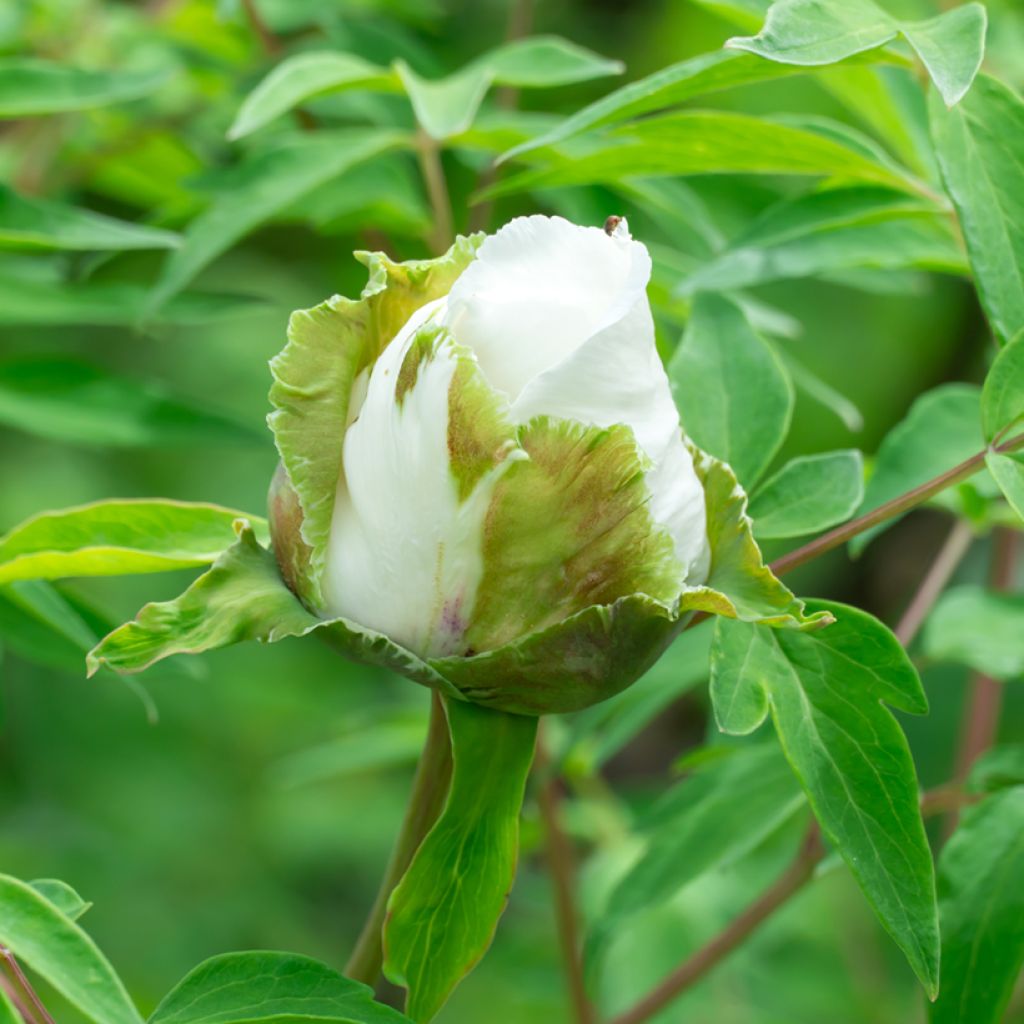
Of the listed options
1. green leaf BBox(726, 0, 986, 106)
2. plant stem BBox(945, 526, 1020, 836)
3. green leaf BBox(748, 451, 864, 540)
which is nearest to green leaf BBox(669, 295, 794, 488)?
green leaf BBox(748, 451, 864, 540)

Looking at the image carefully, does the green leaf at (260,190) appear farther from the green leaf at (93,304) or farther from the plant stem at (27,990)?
the plant stem at (27,990)

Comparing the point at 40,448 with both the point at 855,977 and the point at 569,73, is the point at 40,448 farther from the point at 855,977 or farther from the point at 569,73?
the point at 569,73

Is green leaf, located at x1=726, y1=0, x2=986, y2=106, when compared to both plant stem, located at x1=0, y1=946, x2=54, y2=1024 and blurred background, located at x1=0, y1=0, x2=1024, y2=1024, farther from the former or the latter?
plant stem, located at x1=0, y1=946, x2=54, y2=1024

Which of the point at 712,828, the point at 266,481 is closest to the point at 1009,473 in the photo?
the point at 712,828

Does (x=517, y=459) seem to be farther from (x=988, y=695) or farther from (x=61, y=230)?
(x=988, y=695)

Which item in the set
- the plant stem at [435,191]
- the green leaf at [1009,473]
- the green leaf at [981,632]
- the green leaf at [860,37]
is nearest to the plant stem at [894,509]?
the green leaf at [1009,473]

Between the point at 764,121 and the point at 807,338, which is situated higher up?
the point at 764,121

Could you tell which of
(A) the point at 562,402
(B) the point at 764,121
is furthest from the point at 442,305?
(B) the point at 764,121
